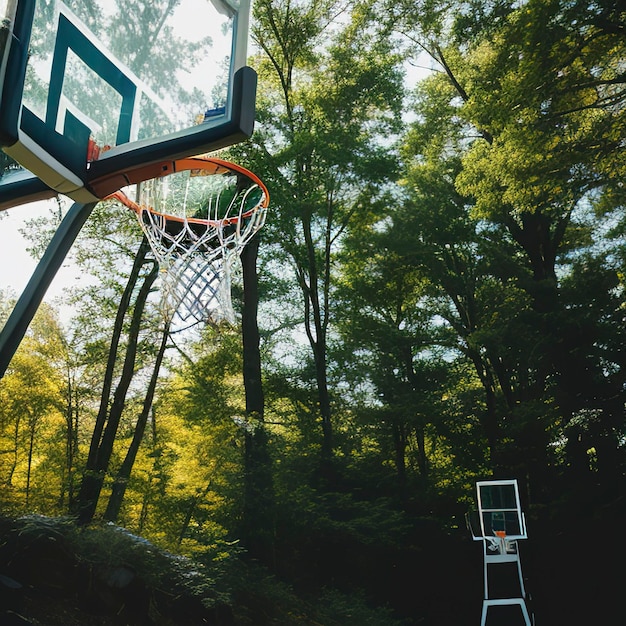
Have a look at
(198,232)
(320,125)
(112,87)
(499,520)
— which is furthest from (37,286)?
(320,125)

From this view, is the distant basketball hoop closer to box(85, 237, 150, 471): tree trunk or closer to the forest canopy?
the forest canopy

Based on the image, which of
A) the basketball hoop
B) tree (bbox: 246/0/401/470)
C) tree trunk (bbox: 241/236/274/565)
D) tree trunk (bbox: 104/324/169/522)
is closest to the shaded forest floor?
tree trunk (bbox: 241/236/274/565)

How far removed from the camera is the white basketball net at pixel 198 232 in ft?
14.5

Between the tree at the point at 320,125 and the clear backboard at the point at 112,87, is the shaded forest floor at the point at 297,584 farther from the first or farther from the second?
the clear backboard at the point at 112,87

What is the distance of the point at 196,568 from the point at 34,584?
1534 mm

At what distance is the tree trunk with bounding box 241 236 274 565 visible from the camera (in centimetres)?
713

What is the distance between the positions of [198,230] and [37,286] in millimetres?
2441

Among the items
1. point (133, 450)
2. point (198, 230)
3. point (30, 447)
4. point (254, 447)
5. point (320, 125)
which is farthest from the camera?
point (320, 125)

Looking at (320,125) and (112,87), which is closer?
(112,87)

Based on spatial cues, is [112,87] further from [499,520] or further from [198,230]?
[499,520]

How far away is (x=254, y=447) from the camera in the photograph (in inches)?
298

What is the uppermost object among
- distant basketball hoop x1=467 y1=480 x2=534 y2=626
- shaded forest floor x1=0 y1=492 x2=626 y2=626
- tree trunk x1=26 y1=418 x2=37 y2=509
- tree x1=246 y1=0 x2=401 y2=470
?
tree x1=246 y1=0 x2=401 y2=470

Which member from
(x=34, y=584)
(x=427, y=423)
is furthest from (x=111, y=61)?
(x=427, y=423)

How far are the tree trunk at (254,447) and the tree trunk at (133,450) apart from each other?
109 cm
